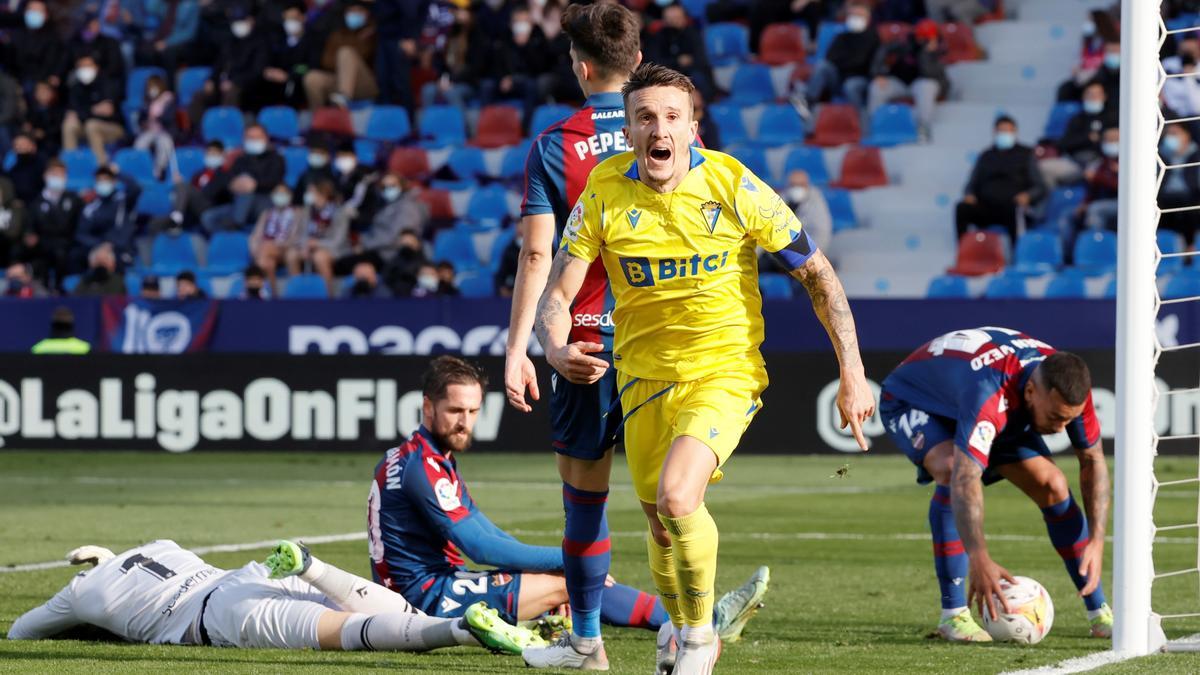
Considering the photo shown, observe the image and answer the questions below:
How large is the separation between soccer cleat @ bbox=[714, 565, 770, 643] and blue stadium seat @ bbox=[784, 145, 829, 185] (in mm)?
13853

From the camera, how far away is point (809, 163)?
20406 millimetres

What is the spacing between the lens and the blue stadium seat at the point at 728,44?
72.9ft

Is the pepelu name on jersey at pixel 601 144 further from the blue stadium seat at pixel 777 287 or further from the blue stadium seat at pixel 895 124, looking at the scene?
the blue stadium seat at pixel 895 124

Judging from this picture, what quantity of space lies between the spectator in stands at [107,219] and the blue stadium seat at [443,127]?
3.70 metres

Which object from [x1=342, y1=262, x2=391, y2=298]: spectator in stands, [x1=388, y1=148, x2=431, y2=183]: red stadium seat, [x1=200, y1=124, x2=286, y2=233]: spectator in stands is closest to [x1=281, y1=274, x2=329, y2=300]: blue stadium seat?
[x1=342, y1=262, x2=391, y2=298]: spectator in stands

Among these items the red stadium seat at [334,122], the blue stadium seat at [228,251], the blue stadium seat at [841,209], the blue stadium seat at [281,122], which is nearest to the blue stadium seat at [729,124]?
the blue stadium seat at [841,209]

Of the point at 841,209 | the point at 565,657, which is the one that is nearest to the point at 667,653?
the point at 565,657

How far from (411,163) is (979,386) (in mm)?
15446

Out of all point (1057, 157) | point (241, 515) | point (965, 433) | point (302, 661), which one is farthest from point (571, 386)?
point (1057, 157)

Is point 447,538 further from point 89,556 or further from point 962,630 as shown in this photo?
point 962,630

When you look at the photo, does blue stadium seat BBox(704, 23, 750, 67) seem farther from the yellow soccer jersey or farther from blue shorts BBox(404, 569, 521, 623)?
the yellow soccer jersey

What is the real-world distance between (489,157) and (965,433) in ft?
50.3

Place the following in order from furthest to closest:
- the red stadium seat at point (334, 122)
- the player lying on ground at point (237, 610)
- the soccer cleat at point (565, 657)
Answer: the red stadium seat at point (334, 122) → the player lying on ground at point (237, 610) → the soccer cleat at point (565, 657)

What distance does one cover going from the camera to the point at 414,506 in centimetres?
667
